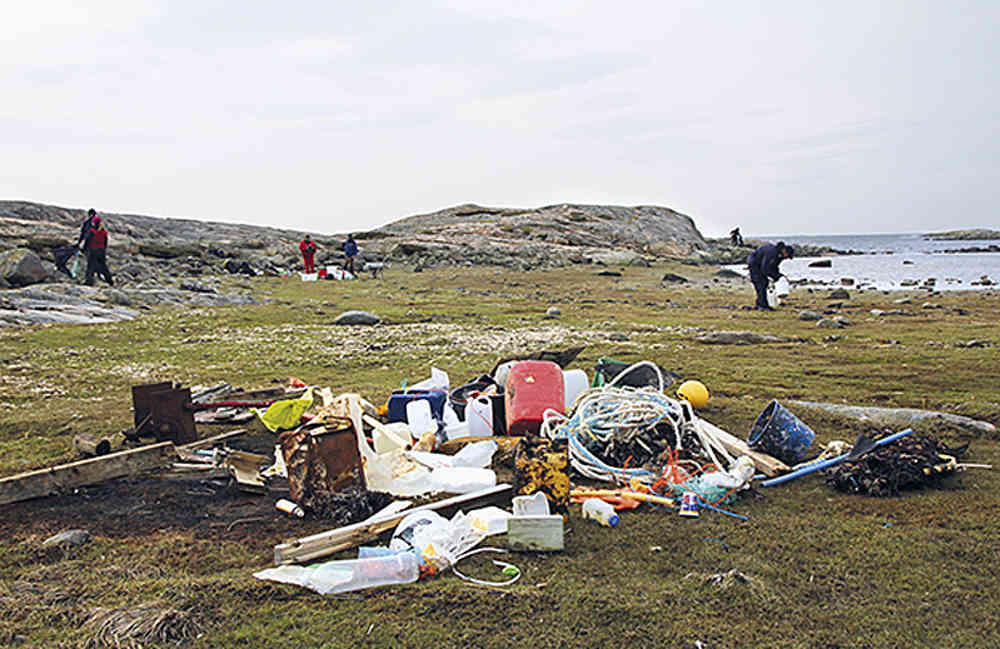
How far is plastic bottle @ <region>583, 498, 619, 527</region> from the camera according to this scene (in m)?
4.38

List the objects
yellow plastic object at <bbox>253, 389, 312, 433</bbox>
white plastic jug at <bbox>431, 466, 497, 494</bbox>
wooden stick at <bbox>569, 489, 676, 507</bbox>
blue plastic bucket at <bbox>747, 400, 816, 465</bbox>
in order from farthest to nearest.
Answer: yellow plastic object at <bbox>253, 389, 312, 433</bbox>
blue plastic bucket at <bbox>747, 400, 816, 465</bbox>
white plastic jug at <bbox>431, 466, 497, 494</bbox>
wooden stick at <bbox>569, 489, 676, 507</bbox>

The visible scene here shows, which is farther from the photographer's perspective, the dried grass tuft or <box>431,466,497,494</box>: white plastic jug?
<box>431,466,497,494</box>: white plastic jug

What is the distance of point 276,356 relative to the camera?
413 inches

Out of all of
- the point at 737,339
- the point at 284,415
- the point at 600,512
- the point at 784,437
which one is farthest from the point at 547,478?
the point at 737,339

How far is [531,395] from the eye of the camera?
6207 mm

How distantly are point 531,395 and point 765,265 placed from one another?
12401 millimetres

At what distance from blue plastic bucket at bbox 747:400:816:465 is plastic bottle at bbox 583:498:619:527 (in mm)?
1730

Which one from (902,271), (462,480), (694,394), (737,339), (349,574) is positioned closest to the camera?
(349,574)

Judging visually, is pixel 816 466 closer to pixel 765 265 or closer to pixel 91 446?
pixel 91 446

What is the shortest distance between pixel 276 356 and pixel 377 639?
8.01 m

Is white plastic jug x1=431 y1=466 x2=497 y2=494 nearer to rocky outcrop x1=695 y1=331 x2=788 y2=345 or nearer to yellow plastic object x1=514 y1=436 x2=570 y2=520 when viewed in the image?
yellow plastic object x1=514 y1=436 x2=570 y2=520

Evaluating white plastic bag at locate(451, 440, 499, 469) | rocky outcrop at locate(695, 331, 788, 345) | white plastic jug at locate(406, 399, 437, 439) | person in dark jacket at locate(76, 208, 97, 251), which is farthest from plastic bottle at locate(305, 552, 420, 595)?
person in dark jacket at locate(76, 208, 97, 251)

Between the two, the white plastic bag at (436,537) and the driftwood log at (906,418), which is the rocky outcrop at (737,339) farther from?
the white plastic bag at (436,537)

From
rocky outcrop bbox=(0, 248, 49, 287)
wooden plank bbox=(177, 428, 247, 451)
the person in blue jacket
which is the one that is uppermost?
the person in blue jacket
